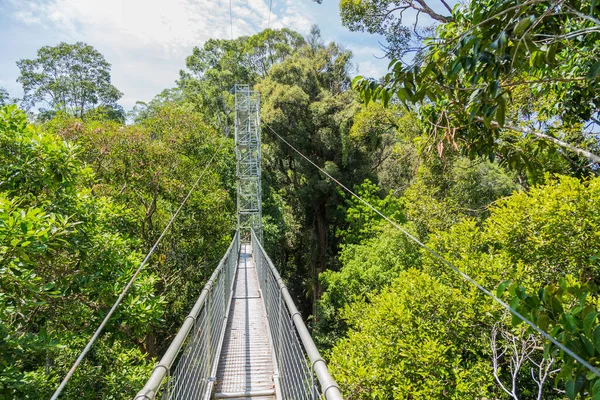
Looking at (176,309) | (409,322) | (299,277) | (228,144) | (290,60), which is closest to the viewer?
(409,322)

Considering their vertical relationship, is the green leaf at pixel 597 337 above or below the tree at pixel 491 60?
below

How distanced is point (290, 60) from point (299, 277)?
8983 millimetres

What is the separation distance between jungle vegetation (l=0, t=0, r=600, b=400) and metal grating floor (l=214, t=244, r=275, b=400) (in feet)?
2.95

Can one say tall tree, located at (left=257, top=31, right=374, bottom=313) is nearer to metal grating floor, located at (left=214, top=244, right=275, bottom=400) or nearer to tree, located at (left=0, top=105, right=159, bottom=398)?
metal grating floor, located at (left=214, top=244, right=275, bottom=400)

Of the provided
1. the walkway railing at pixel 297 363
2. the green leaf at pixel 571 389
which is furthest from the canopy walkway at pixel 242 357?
the green leaf at pixel 571 389

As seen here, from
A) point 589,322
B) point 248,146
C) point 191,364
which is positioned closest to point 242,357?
point 191,364

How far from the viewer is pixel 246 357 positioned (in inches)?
104

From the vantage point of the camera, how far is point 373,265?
8.16m

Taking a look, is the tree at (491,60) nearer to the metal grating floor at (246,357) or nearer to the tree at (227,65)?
the metal grating floor at (246,357)

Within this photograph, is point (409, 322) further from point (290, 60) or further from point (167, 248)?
point (290, 60)

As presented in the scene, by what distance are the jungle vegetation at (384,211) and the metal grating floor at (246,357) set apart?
2.95ft

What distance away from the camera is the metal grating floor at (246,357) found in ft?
7.00

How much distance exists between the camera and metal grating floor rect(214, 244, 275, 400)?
2.13 meters

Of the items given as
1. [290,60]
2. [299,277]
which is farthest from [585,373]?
[299,277]
